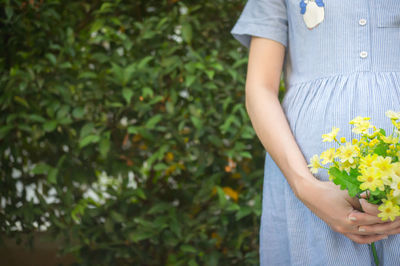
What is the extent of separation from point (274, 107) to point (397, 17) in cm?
30

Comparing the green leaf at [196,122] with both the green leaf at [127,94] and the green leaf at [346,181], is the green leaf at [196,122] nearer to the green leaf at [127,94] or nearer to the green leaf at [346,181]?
the green leaf at [127,94]

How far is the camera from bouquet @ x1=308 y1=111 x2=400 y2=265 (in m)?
0.56

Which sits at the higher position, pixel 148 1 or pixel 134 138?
pixel 148 1

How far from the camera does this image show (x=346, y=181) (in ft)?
2.10

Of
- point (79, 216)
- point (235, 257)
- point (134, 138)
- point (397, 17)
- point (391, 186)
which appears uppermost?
point (397, 17)

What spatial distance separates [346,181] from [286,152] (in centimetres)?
20

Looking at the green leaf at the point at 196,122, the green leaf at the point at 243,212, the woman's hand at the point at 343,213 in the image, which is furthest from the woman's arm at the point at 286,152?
the green leaf at the point at 243,212

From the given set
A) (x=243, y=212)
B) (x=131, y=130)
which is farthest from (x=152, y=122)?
(x=243, y=212)

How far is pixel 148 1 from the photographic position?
1904 mm

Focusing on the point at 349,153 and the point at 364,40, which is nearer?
the point at 349,153

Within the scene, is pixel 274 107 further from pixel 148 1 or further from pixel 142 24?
pixel 148 1

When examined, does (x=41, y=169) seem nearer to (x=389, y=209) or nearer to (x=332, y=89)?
(x=332, y=89)

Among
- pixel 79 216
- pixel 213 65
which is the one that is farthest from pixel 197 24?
pixel 79 216

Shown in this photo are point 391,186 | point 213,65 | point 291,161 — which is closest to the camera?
point 391,186
